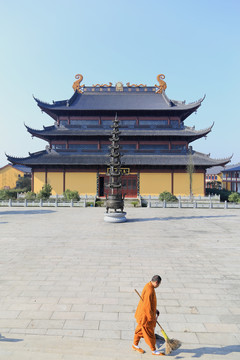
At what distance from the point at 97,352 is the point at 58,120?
29.6 m

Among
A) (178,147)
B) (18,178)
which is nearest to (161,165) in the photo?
(178,147)

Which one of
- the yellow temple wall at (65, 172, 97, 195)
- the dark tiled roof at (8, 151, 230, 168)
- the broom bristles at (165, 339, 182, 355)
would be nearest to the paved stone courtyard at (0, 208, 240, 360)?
the broom bristles at (165, 339, 182, 355)

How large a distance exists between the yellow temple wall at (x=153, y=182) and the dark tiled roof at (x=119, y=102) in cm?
859

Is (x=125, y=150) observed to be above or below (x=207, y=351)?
above

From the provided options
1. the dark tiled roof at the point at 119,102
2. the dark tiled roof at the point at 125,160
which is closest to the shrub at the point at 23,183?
the dark tiled roof at the point at 125,160

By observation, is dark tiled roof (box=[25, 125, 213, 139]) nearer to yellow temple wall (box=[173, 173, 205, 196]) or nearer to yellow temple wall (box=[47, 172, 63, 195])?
yellow temple wall (box=[47, 172, 63, 195])

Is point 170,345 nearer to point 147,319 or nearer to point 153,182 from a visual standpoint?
point 147,319

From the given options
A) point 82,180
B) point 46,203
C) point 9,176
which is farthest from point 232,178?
point 9,176

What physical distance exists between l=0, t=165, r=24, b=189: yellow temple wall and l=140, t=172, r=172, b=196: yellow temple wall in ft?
100.0

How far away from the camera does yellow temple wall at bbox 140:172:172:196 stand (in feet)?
87.9

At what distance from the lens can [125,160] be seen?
26.6m

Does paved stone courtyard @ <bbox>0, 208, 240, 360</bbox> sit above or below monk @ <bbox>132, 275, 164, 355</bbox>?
below

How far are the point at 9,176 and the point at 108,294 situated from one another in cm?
4650

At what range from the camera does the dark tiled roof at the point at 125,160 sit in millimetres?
25750
